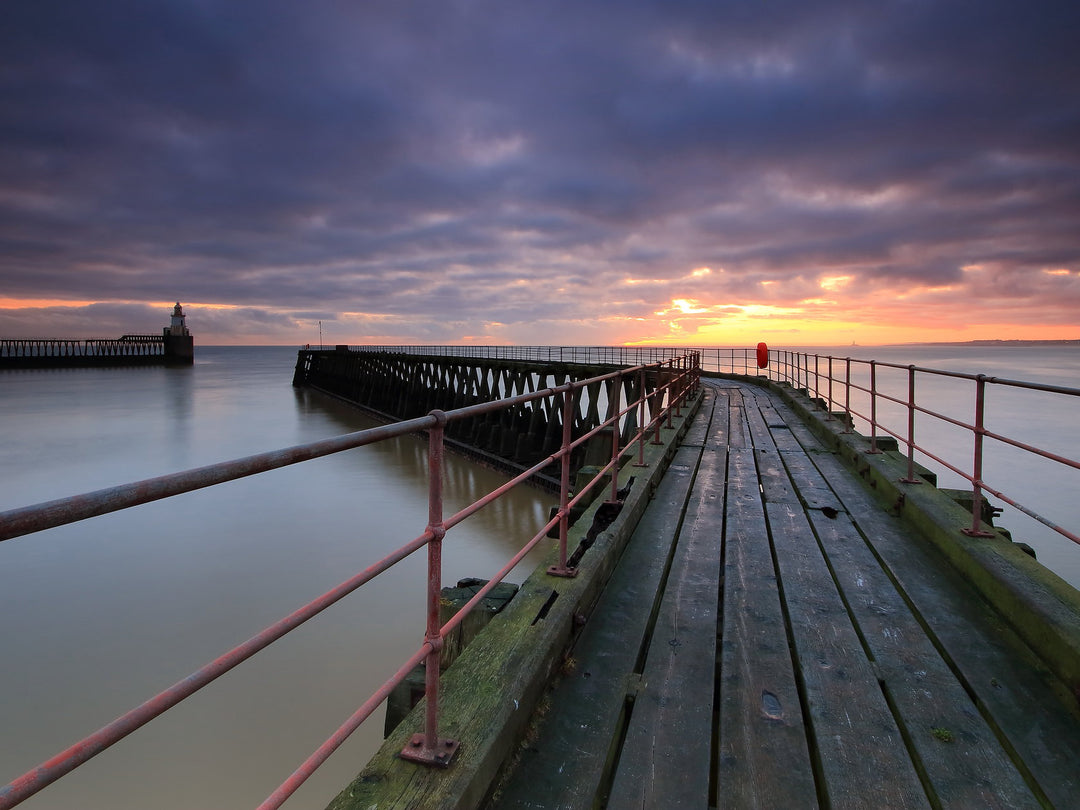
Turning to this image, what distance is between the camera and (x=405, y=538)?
14.0m

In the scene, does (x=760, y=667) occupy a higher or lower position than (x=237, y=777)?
higher

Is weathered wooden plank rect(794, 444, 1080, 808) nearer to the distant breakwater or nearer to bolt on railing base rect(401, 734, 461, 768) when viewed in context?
bolt on railing base rect(401, 734, 461, 768)

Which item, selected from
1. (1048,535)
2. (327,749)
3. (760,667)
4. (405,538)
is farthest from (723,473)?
(1048,535)

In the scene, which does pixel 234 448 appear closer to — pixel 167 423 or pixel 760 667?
pixel 167 423

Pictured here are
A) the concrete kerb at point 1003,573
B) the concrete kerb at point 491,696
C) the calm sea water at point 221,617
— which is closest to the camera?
the concrete kerb at point 491,696

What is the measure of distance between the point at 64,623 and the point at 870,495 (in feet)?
37.5

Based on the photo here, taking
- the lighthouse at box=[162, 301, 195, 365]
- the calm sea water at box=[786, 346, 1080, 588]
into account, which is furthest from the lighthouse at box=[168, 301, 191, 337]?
the calm sea water at box=[786, 346, 1080, 588]

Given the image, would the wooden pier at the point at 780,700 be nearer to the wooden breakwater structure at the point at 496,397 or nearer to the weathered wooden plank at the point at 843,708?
the weathered wooden plank at the point at 843,708

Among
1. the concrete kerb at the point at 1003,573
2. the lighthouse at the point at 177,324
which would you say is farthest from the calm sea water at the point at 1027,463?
the lighthouse at the point at 177,324

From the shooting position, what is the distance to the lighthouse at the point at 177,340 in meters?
86.8

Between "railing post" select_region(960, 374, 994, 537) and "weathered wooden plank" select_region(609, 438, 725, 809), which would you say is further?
"railing post" select_region(960, 374, 994, 537)

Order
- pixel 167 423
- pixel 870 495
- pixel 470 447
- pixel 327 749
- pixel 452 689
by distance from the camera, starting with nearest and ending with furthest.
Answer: pixel 327 749, pixel 452 689, pixel 870 495, pixel 470 447, pixel 167 423

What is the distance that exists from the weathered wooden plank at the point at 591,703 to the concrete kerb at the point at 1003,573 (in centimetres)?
156

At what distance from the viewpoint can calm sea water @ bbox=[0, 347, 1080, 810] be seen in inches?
258
